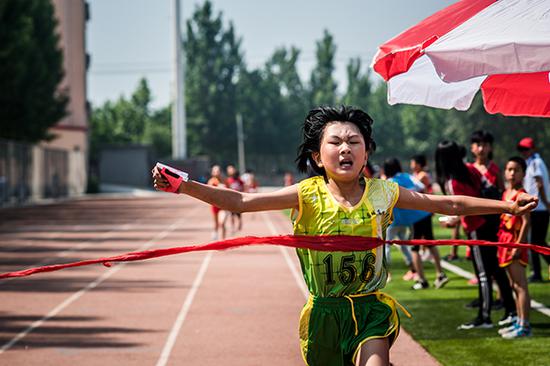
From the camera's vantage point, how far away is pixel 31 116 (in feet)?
148

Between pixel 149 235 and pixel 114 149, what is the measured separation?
59882 mm

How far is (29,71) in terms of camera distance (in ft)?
149

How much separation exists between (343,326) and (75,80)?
220 ft

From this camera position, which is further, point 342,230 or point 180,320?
point 180,320

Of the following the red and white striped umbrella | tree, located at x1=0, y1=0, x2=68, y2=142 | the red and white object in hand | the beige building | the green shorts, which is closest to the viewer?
the red and white object in hand

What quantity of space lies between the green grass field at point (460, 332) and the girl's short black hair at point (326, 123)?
3.47m

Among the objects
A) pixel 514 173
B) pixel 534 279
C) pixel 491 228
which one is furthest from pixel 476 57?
pixel 534 279

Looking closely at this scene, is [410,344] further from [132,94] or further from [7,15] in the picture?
[132,94]

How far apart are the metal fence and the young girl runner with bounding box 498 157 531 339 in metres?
32.7

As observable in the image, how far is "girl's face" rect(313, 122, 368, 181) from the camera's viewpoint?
14.3ft

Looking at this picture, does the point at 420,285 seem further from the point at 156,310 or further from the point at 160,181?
the point at 160,181

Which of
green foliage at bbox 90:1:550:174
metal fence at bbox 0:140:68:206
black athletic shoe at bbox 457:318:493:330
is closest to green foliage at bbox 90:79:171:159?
green foliage at bbox 90:1:550:174

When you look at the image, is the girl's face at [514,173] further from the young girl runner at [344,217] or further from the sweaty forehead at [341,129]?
the sweaty forehead at [341,129]

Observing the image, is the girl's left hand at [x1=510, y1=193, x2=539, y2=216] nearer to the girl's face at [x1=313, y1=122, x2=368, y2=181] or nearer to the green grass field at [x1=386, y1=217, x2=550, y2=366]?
the girl's face at [x1=313, y1=122, x2=368, y2=181]
